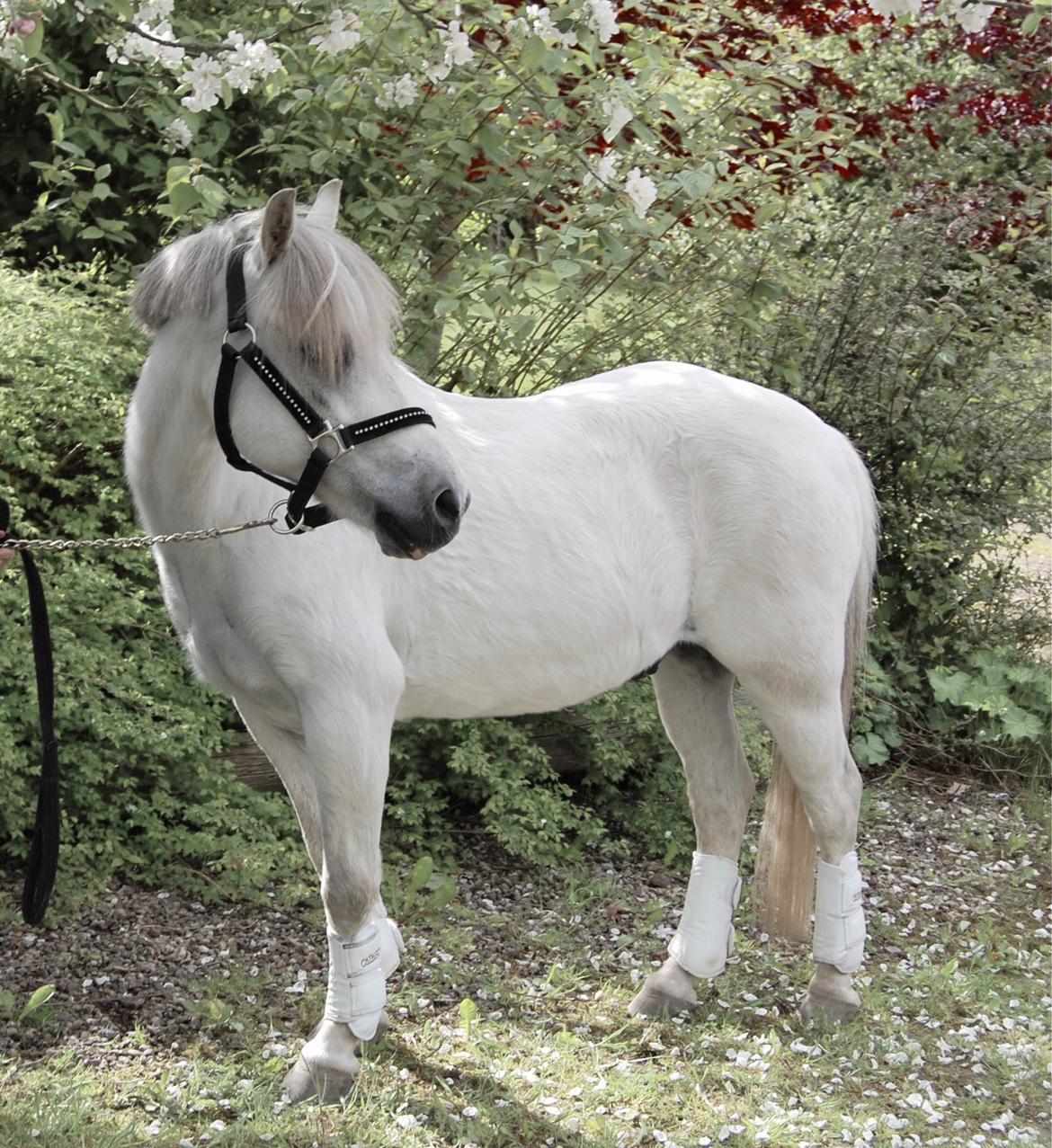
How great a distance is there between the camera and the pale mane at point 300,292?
2359 millimetres

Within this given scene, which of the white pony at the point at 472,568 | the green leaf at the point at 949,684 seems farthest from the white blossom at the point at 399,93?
the green leaf at the point at 949,684

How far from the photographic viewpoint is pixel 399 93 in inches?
153

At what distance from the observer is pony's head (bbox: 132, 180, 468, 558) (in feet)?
7.77

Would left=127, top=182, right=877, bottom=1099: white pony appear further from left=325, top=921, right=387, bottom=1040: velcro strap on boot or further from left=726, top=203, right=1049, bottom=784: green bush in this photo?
left=726, top=203, right=1049, bottom=784: green bush

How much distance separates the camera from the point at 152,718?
14.1ft

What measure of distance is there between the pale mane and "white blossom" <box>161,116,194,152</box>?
1.57 metres

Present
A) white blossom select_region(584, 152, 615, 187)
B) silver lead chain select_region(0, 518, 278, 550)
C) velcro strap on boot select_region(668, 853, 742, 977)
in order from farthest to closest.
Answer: white blossom select_region(584, 152, 615, 187)
velcro strap on boot select_region(668, 853, 742, 977)
silver lead chain select_region(0, 518, 278, 550)

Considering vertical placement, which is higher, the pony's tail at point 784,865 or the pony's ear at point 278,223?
the pony's ear at point 278,223

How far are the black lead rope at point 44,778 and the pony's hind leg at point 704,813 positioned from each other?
5.66ft

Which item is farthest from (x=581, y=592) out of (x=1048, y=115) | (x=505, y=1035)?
(x=1048, y=115)

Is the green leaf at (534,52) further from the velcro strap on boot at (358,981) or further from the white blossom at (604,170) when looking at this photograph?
the velcro strap on boot at (358,981)

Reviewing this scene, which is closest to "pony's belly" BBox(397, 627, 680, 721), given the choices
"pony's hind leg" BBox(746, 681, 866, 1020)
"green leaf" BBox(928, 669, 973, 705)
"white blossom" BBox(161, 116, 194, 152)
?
"pony's hind leg" BBox(746, 681, 866, 1020)

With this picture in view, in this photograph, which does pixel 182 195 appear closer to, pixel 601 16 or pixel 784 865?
pixel 601 16

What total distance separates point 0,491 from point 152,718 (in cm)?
92
